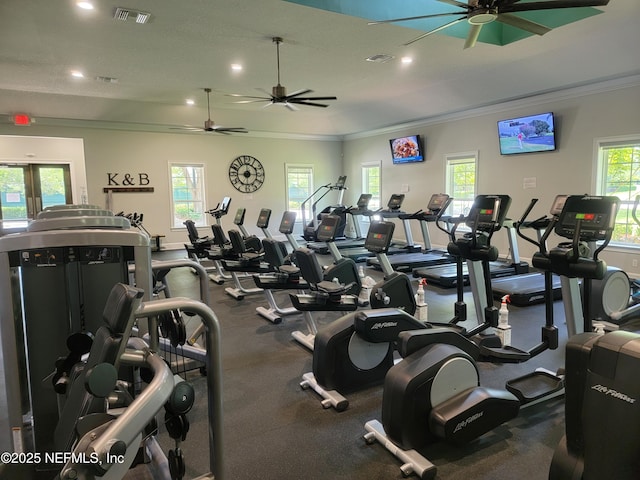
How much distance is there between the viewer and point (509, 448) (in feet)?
7.65

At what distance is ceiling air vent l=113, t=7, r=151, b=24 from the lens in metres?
4.25

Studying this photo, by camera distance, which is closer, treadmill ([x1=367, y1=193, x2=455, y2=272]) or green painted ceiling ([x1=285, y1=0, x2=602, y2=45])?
green painted ceiling ([x1=285, y1=0, x2=602, y2=45])

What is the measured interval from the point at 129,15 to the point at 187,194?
22.3 feet

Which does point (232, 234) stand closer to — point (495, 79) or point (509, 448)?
point (509, 448)

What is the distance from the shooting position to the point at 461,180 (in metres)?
9.08

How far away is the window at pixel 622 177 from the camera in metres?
6.12

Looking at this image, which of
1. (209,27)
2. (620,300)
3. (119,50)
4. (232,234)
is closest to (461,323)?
(620,300)

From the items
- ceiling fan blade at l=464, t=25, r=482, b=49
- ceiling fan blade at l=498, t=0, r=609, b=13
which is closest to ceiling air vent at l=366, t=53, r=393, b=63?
ceiling fan blade at l=464, t=25, r=482, b=49

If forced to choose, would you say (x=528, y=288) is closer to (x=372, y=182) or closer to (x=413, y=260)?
(x=413, y=260)

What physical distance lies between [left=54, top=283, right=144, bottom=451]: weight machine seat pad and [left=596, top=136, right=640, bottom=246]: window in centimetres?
716

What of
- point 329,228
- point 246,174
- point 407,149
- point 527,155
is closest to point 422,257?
point 527,155

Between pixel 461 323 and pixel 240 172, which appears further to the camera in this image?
pixel 240 172

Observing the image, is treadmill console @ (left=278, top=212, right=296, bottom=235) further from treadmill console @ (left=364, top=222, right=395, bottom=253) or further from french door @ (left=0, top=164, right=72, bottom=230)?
french door @ (left=0, top=164, right=72, bottom=230)

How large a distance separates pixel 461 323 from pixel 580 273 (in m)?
1.98
